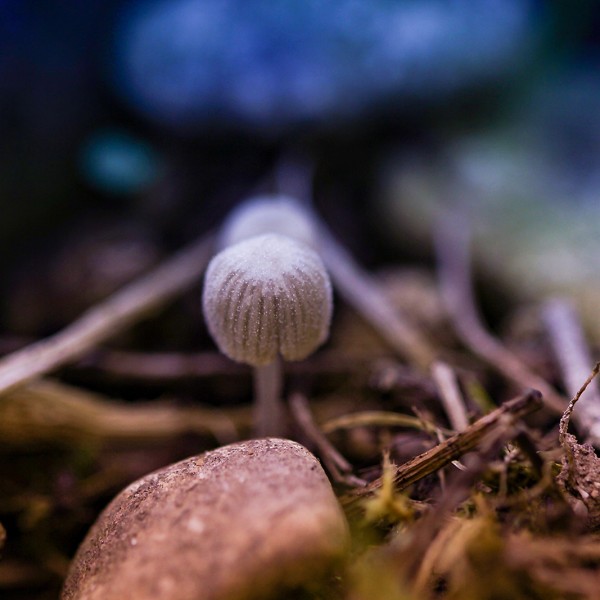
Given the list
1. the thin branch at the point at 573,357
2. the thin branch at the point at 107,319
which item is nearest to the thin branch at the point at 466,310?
the thin branch at the point at 573,357

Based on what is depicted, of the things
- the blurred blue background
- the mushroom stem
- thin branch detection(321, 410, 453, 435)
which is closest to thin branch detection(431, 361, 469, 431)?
thin branch detection(321, 410, 453, 435)

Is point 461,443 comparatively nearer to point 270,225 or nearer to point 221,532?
point 221,532

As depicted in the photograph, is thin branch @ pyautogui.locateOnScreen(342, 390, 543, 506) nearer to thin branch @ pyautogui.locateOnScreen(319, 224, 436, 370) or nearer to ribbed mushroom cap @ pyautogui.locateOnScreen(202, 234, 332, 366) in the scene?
ribbed mushroom cap @ pyautogui.locateOnScreen(202, 234, 332, 366)

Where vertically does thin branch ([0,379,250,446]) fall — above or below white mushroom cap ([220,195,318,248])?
below

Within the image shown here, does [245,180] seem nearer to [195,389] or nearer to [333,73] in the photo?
[333,73]

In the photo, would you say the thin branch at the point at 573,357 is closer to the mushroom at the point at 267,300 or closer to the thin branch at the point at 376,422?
Result: the thin branch at the point at 376,422
